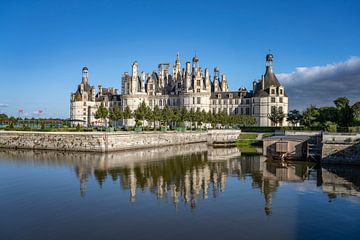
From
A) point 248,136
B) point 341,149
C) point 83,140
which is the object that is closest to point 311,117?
point 248,136

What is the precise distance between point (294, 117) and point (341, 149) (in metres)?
43.2

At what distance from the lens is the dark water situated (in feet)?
49.4

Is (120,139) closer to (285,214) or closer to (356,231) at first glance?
(285,214)

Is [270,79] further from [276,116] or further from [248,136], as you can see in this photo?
[248,136]

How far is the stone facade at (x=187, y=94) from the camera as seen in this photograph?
83.4 m

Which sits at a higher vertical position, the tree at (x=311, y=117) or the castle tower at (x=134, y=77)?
the castle tower at (x=134, y=77)

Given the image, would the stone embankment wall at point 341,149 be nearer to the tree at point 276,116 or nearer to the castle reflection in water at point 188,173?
the castle reflection in water at point 188,173

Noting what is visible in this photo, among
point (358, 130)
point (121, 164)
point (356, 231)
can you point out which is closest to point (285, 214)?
point (356, 231)

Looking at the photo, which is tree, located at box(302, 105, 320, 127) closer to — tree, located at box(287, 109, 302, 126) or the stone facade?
tree, located at box(287, 109, 302, 126)

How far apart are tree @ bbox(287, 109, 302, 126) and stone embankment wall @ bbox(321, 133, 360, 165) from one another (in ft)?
133

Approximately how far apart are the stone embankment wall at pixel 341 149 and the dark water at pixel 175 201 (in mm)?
2335

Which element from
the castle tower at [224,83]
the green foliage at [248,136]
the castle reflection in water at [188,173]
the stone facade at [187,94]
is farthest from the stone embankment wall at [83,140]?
the castle tower at [224,83]

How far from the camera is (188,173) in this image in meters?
29.5

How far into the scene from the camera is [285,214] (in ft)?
58.1
